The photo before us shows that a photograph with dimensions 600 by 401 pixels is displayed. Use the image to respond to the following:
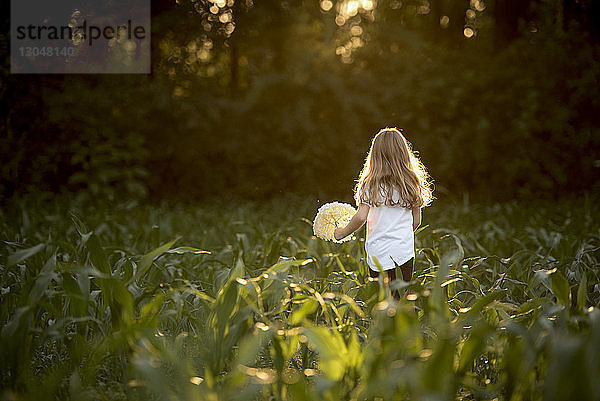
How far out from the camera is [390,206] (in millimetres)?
2979

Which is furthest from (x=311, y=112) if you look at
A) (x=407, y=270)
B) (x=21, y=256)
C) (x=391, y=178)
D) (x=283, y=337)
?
(x=21, y=256)

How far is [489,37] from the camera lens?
294 inches

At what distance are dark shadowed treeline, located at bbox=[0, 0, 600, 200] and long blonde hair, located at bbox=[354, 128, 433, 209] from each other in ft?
13.6

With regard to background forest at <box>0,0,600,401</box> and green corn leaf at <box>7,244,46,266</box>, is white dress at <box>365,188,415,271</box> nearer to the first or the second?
green corn leaf at <box>7,244,46,266</box>

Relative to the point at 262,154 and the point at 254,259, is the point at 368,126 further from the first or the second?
the point at 254,259

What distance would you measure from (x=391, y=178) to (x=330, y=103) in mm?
4420

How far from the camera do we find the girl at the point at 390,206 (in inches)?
116

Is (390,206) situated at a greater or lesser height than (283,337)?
greater

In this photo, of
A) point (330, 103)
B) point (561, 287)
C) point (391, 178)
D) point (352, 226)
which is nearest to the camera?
point (561, 287)

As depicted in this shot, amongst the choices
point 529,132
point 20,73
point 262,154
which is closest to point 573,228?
point 529,132

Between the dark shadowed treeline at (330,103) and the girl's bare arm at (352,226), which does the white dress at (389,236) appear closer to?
the girl's bare arm at (352,226)

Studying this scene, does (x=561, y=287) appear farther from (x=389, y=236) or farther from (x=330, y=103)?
(x=330, y=103)

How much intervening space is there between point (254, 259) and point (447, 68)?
4498 millimetres

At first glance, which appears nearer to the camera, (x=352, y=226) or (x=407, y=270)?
(x=352, y=226)
